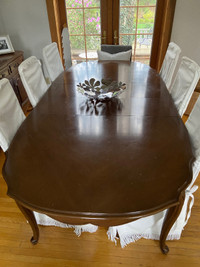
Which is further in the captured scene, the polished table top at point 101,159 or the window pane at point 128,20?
the window pane at point 128,20

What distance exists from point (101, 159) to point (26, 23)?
2861 mm

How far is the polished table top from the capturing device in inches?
30.0

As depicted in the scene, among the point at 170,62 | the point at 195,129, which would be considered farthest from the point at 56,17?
the point at 195,129

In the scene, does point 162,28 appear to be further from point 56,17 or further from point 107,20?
point 56,17

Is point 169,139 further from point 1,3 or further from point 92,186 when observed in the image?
point 1,3

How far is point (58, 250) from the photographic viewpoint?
1.28 meters

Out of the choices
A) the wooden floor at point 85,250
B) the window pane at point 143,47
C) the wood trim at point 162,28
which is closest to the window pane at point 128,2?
the wood trim at point 162,28

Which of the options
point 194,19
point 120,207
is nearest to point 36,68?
point 120,207

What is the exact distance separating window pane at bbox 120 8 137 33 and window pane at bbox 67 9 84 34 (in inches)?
25.1

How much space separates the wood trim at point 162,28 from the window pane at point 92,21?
0.89 metres

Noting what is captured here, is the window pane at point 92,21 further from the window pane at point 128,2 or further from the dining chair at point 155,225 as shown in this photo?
the dining chair at point 155,225

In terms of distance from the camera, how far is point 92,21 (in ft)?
9.76

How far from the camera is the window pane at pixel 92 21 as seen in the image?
2.91m

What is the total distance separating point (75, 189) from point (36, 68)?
1440 millimetres
